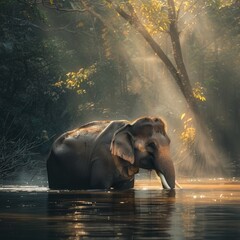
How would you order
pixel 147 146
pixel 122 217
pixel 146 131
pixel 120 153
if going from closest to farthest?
1. pixel 122 217
2. pixel 120 153
3. pixel 146 131
4. pixel 147 146

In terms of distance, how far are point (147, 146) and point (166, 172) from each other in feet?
3.24

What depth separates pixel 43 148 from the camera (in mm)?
49781

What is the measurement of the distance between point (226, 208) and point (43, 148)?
3378cm

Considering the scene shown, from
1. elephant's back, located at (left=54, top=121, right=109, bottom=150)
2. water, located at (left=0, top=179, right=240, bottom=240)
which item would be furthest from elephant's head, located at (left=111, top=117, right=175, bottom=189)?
water, located at (left=0, top=179, right=240, bottom=240)

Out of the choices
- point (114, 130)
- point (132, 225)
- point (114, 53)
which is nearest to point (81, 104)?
point (114, 53)

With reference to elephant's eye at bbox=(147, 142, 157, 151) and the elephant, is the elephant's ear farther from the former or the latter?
elephant's eye at bbox=(147, 142, 157, 151)

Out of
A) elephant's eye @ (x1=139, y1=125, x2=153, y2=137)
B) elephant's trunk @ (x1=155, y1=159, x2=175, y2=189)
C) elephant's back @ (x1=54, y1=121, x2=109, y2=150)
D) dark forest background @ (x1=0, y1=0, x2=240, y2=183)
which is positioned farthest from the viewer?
dark forest background @ (x1=0, y1=0, x2=240, y2=183)

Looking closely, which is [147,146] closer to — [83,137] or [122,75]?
[83,137]

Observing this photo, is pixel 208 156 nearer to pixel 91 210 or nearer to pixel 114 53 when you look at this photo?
pixel 114 53

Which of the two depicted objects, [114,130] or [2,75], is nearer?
[114,130]

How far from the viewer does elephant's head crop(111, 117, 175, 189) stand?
2534 centimetres

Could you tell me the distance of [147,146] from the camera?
26031mm

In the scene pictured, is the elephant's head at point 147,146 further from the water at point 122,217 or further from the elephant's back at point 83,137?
the water at point 122,217

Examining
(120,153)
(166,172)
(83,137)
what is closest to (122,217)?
(120,153)
